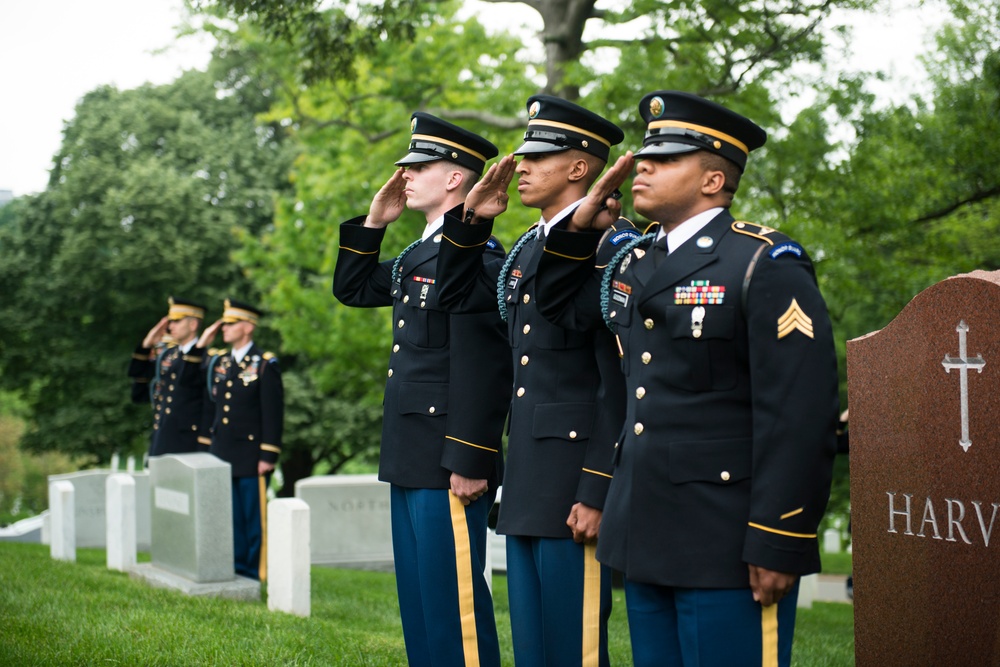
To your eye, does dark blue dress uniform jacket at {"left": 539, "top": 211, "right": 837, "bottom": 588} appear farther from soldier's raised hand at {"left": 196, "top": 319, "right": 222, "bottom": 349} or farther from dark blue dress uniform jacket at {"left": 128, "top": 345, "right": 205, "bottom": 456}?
dark blue dress uniform jacket at {"left": 128, "top": 345, "right": 205, "bottom": 456}

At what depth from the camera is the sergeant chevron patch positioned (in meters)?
3.16

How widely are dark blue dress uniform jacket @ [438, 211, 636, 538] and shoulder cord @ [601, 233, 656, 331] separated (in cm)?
29

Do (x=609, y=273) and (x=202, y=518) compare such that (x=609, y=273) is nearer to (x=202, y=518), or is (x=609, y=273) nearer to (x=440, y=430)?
(x=440, y=430)

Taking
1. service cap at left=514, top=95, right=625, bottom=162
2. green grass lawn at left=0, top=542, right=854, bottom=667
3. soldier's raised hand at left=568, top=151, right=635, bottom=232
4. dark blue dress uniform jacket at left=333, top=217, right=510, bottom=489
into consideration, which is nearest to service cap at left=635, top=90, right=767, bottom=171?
soldier's raised hand at left=568, top=151, right=635, bottom=232

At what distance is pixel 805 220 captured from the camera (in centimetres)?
1359

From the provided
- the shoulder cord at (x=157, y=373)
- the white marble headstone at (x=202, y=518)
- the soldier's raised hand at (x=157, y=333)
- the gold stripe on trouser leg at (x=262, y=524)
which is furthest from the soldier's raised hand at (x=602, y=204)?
the shoulder cord at (x=157, y=373)

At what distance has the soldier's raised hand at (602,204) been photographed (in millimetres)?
3693

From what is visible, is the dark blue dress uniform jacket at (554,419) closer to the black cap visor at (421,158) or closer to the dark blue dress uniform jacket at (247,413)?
the black cap visor at (421,158)

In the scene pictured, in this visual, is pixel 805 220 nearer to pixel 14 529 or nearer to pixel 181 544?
pixel 181 544

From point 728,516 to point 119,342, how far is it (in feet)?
76.7

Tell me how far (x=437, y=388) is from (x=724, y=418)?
1.92 m

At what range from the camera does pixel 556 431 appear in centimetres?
A: 411

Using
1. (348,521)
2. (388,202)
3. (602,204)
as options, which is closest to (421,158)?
(388,202)

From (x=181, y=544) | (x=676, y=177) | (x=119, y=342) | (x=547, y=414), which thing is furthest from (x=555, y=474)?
(x=119, y=342)
